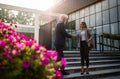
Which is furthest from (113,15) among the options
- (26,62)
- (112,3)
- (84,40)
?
(26,62)

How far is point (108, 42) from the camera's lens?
54.3 ft

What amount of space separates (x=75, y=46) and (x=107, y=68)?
705cm

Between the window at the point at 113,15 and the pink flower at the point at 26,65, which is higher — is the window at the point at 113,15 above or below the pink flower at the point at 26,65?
above

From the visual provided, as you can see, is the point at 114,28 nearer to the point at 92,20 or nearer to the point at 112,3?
the point at 112,3

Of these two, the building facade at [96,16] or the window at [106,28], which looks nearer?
the building facade at [96,16]

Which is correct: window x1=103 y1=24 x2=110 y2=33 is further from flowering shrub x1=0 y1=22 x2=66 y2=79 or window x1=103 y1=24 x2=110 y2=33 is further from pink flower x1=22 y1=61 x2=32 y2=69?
pink flower x1=22 y1=61 x2=32 y2=69

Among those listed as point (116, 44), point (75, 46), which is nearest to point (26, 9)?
point (75, 46)

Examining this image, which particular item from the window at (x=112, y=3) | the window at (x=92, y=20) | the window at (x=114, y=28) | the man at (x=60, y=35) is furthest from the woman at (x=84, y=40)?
the window at (x=92, y=20)

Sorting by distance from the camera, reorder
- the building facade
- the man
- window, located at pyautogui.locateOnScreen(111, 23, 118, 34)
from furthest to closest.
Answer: window, located at pyautogui.locateOnScreen(111, 23, 118, 34) < the building facade < the man

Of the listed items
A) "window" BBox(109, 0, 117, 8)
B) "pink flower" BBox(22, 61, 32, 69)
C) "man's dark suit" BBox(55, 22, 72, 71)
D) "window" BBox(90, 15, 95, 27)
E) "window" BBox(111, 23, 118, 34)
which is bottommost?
"pink flower" BBox(22, 61, 32, 69)

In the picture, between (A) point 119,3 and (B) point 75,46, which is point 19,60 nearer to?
(B) point 75,46

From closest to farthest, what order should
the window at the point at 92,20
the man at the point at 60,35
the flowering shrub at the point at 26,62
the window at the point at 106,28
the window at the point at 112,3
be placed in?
the flowering shrub at the point at 26,62
the man at the point at 60,35
the window at the point at 112,3
the window at the point at 106,28
the window at the point at 92,20

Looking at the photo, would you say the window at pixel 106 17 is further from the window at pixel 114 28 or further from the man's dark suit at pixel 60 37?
the man's dark suit at pixel 60 37

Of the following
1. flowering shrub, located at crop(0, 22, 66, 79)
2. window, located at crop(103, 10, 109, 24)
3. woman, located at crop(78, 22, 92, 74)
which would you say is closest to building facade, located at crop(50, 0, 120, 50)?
window, located at crop(103, 10, 109, 24)
